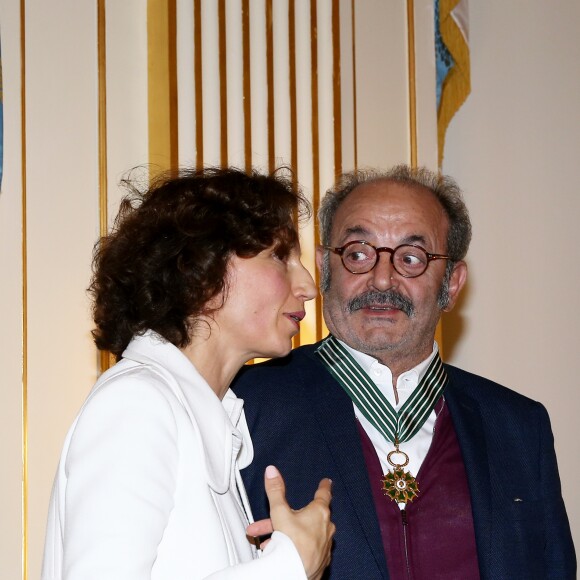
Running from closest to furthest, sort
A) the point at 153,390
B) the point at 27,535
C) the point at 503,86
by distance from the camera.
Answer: the point at 153,390, the point at 27,535, the point at 503,86

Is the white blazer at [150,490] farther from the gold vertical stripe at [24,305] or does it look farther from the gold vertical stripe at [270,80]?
the gold vertical stripe at [270,80]

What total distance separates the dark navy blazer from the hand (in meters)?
0.58

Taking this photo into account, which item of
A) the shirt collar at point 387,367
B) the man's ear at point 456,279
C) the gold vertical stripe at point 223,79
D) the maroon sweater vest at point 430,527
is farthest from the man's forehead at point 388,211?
the gold vertical stripe at point 223,79

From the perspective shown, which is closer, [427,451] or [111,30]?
[427,451]

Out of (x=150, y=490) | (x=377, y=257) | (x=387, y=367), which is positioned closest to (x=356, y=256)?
(x=377, y=257)

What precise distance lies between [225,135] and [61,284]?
0.80 meters

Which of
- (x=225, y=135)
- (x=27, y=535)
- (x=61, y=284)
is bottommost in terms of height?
(x=27, y=535)

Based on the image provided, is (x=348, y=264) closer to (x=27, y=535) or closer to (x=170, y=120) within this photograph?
(x=170, y=120)

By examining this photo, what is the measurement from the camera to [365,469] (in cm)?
244

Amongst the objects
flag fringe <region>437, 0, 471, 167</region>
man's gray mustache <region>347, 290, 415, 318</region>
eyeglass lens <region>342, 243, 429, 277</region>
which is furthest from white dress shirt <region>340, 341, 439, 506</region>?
flag fringe <region>437, 0, 471, 167</region>

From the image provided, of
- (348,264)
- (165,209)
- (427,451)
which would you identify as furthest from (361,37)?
(165,209)

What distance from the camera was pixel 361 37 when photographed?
3.96 m

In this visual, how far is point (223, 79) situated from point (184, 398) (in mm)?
2006

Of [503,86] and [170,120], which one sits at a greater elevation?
[503,86]
